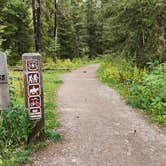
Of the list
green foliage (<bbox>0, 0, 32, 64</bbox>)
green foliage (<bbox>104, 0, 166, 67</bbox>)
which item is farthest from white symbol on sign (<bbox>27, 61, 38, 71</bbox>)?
green foliage (<bbox>0, 0, 32, 64</bbox>)

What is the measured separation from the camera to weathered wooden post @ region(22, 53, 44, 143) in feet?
16.7

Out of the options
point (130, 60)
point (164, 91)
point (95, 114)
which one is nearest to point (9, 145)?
point (95, 114)

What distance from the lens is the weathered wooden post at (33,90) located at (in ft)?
16.7

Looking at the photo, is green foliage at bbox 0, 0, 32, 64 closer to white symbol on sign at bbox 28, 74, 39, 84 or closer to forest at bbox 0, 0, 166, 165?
forest at bbox 0, 0, 166, 165

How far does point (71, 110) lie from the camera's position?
849 cm

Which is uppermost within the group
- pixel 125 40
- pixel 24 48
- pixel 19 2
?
pixel 19 2

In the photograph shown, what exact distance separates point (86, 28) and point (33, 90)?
1550 inches

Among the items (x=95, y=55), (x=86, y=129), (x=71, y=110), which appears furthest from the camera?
(x=95, y=55)

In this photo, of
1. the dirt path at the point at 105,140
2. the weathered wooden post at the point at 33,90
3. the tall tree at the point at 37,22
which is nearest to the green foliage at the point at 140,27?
the dirt path at the point at 105,140

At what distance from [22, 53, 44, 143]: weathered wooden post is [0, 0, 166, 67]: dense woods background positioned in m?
7.42

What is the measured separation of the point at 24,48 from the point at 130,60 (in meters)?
14.3

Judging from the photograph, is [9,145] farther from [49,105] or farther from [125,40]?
[125,40]

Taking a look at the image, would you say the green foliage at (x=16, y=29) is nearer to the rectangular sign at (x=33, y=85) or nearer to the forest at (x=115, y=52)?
the forest at (x=115, y=52)

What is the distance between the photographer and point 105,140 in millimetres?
5738
